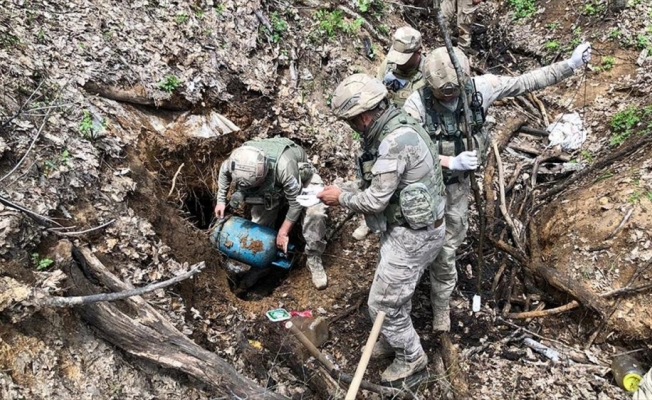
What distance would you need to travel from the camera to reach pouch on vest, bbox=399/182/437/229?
11.2 feet

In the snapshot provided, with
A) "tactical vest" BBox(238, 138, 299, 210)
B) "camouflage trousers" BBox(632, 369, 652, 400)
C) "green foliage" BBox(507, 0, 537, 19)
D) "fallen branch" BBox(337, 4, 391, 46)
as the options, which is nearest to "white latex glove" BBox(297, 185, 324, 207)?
"tactical vest" BBox(238, 138, 299, 210)

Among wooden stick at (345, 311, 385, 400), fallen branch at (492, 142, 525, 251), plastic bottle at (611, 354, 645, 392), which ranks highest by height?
wooden stick at (345, 311, 385, 400)

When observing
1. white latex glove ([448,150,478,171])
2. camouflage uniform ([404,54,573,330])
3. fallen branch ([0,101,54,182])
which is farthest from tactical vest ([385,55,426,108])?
fallen branch ([0,101,54,182])

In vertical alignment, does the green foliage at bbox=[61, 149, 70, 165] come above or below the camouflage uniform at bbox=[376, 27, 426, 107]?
below

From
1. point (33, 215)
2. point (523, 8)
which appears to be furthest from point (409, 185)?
point (523, 8)

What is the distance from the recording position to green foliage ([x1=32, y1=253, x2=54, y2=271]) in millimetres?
3258

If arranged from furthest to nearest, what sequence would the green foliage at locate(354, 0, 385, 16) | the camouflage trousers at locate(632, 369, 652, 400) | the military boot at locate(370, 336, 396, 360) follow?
1. the green foliage at locate(354, 0, 385, 16)
2. the military boot at locate(370, 336, 396, 360)
3. the camouflage trousers at locate(632, 369, 652, 400)

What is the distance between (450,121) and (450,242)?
110 cm

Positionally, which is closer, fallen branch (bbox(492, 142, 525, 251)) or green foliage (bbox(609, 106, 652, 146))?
fallen branch (bbox(492, 142, 525, 251))

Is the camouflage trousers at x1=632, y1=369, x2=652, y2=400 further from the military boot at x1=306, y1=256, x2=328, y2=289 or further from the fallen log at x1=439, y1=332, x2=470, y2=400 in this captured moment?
the military boot at x1=306, y1=256, x2=328, y2=289

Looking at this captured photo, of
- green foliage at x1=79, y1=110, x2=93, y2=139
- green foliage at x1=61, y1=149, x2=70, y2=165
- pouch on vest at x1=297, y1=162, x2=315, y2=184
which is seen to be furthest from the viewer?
pouch on vest at x1=297, y1=162, x2=315, y2=184

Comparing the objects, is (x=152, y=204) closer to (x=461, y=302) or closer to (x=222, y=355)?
(x=222, y=355)

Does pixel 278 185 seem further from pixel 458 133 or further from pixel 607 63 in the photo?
pixel 607 63

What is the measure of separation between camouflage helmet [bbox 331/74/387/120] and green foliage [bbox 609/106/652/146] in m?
3.88
